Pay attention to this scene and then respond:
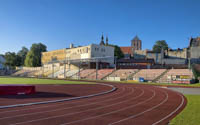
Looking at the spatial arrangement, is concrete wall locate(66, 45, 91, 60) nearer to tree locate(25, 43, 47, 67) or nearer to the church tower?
tree locate(25, 43, 47, 67)

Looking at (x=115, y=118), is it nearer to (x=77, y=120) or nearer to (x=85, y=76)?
(x=77, y=120)

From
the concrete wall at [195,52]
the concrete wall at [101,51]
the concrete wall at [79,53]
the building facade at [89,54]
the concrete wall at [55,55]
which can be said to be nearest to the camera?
the building facade at [89,54]

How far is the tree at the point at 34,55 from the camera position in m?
88.1

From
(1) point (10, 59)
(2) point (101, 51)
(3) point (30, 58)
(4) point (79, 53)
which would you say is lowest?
(1) point (10, 59)

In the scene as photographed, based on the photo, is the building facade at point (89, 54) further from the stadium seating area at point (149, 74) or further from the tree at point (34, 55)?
the stadium seating area at point (149, 74)

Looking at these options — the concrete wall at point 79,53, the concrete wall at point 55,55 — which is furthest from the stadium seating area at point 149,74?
the concrete wall at point 55,55

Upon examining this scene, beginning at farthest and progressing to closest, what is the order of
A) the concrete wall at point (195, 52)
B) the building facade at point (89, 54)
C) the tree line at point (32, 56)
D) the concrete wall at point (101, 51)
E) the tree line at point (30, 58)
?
1. the tree line at point (30, 58)
2. the tree line at point (32, 56)
3. the concrete wall at point (195, 52)
4. the concrete wall at point (101, 51)
5. the building facade at point (89, 54)

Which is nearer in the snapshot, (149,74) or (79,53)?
(149,74)

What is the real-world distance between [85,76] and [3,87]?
35930 millimetres

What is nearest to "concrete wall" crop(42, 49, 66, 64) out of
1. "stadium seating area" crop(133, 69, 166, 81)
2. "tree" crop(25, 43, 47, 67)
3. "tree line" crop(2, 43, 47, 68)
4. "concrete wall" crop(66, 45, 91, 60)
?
"concrete wall" crop(66, 45, 91, 60)

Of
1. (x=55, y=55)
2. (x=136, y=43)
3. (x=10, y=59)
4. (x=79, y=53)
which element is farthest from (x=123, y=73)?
(x=136, y=43)

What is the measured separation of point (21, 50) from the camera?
118312 mm

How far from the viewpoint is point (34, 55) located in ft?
299

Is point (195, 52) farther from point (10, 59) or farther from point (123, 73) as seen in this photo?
point (10, 59)
